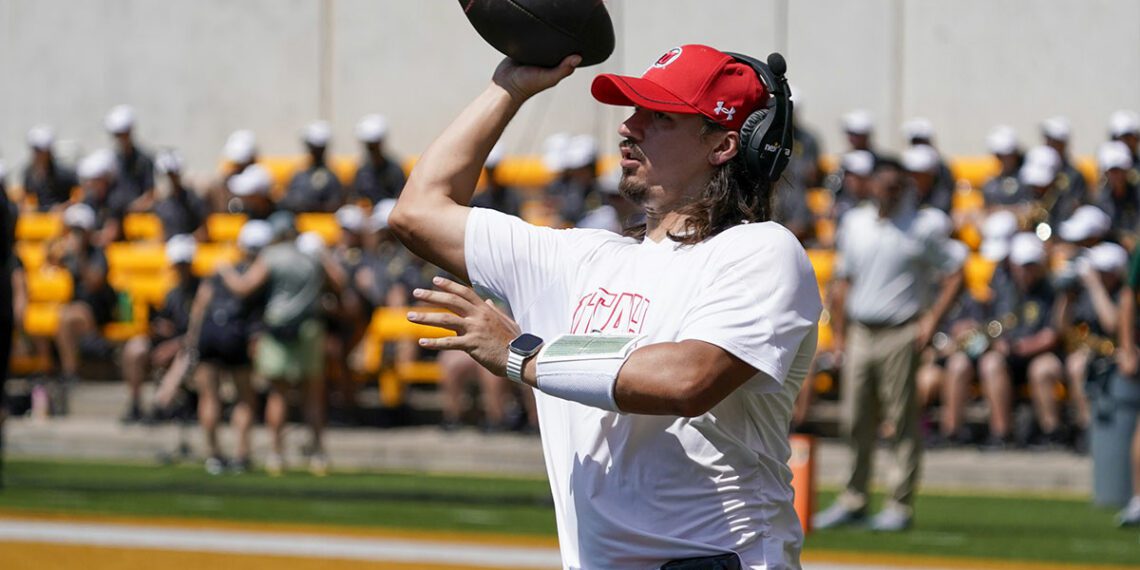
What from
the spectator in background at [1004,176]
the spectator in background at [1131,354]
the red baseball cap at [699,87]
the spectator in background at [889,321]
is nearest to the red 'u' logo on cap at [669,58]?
the red baseball cap at [699,87]

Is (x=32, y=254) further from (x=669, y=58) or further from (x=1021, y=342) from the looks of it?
(x=669, y=58)

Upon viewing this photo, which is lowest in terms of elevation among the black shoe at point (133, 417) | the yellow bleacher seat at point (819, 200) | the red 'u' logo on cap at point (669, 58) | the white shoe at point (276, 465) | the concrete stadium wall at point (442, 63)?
the white shoe at point (276, 465)

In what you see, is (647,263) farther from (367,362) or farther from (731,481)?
(367,362)

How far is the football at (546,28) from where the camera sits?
12.6 feet

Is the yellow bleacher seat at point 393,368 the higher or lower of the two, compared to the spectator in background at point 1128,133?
lower

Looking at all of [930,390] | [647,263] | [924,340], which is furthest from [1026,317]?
[647,263]

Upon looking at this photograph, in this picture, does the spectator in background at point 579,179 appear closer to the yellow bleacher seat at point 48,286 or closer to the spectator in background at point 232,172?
the spectator in background at point 232,172

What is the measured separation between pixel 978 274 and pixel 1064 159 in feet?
4.25

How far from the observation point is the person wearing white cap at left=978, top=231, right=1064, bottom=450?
13.7 meters

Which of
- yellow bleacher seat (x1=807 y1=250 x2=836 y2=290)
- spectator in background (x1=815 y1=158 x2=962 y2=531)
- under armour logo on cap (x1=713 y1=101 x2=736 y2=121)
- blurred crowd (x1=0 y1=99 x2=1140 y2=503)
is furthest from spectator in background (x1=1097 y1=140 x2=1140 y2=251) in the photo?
under armour logo on cap (x1=713 y1=101 x2=736 y2=121)

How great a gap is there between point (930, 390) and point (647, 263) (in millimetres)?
11058

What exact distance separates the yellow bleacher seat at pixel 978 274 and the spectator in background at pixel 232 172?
743cm

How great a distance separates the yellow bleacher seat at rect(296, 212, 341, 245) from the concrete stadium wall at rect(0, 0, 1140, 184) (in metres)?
2.16

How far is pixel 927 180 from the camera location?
14234 millimetres
